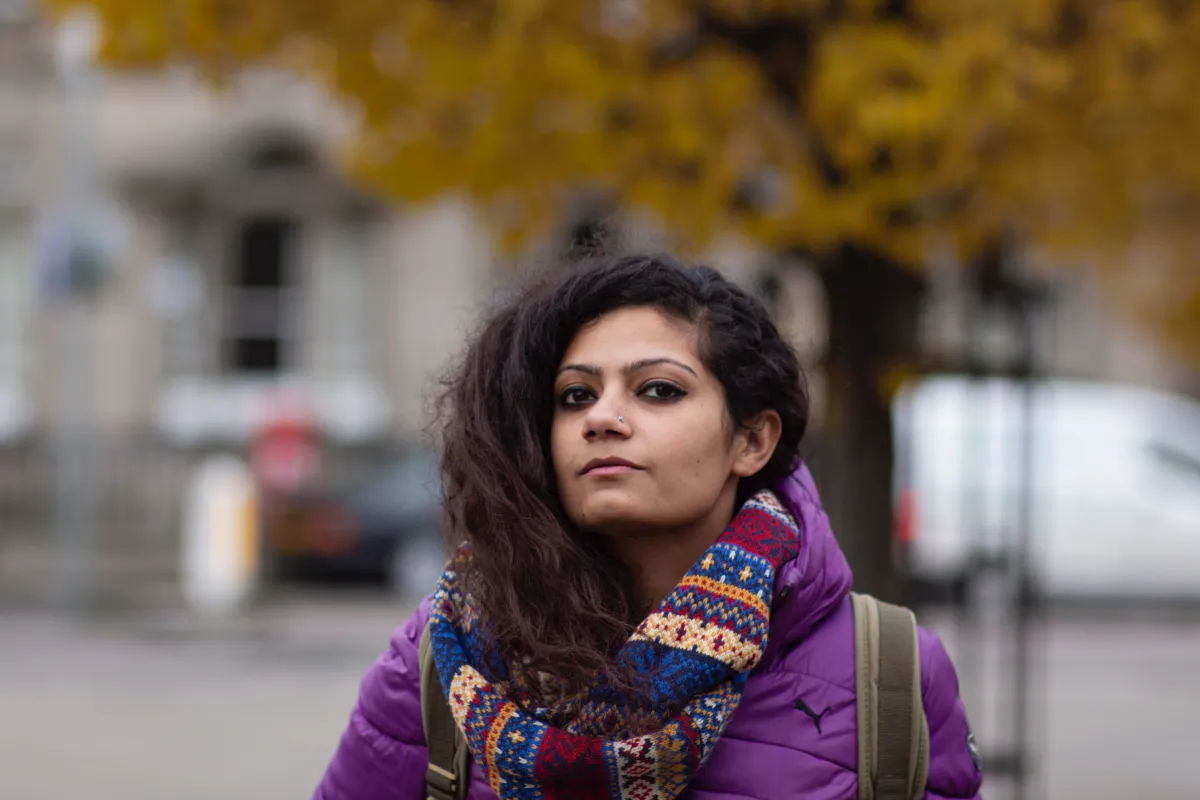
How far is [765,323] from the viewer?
2.39m

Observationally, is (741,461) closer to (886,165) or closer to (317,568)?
(886,165)

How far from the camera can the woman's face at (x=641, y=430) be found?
2.20 metres

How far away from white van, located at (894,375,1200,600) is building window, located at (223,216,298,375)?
9010 millimetres

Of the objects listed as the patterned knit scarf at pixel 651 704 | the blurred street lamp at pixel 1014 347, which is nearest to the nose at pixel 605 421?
the patterned knit scarf at pixel 651 704

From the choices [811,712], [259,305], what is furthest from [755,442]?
[259,305]

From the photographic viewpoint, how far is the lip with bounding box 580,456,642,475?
2195mm

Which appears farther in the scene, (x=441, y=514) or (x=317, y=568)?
(x=317, y=568)

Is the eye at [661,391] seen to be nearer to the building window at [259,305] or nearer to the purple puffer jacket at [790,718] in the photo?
the purple puffer jacket at [790,718]

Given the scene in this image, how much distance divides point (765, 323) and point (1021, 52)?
1970mm

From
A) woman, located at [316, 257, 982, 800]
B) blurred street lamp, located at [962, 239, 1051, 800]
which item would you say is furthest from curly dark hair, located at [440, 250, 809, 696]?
blurred street lamp, located at [962, 239, 1051, 800]

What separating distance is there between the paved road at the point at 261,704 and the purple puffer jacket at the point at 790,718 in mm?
4941

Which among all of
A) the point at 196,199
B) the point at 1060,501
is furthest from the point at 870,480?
the point at 196,199

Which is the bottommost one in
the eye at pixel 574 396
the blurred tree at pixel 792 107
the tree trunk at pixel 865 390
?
the eye at pixel 574 396

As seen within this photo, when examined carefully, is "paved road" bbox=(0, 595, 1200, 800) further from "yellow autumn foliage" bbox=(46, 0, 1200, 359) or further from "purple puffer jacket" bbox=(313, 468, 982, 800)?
"purple puffer jacket" bbox=(313, 468, 982, 800)
